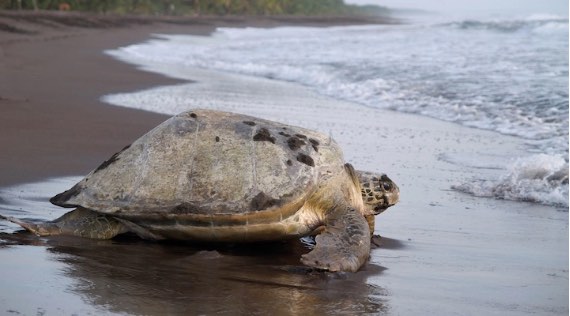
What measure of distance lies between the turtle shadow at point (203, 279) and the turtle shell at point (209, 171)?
0.21m

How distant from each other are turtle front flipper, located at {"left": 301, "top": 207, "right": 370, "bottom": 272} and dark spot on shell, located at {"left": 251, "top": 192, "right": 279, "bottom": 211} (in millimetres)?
270

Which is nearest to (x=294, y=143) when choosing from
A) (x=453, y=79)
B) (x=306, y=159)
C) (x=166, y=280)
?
(x=306, y=159)

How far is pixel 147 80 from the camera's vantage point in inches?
504

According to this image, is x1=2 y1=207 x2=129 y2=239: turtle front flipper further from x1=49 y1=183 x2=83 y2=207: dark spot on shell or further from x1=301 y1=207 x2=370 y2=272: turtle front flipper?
x1=301 y1=207 x2=370 y2=272: turtle front flipper

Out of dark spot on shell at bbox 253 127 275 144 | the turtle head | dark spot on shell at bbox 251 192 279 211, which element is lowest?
the turtle head

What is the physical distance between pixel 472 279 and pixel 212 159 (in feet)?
4.35

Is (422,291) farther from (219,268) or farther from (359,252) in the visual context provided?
(219,268)

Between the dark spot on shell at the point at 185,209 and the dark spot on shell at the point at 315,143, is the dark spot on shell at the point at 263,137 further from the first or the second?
the dark spot on shell at the point at 185,209

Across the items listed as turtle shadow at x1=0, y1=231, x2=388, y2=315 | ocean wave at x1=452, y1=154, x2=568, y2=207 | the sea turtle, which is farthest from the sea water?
turtle shadow at x1=0, y1=231, x2=388, y2=315

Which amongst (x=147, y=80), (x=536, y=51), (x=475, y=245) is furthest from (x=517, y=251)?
(x=536, y=51)

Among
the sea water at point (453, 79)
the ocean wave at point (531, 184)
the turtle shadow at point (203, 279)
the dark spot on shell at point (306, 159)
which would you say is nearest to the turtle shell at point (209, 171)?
the dark spot on shell at point (306, 159)

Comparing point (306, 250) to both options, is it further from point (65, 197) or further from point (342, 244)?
point (65, 197)

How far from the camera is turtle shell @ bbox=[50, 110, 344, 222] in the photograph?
4.18 m

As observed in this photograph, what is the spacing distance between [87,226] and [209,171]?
0.66 m
